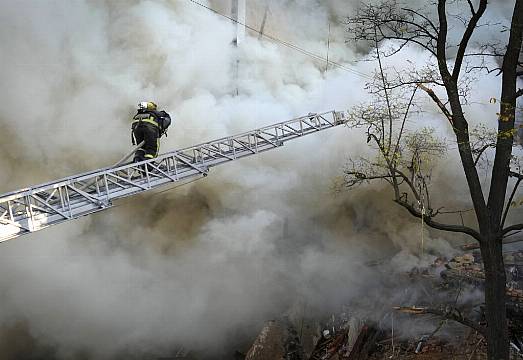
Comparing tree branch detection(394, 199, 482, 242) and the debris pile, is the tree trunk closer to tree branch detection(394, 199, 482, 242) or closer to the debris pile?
tree branch detection(394, 199, 482, 242)

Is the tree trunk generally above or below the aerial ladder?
below

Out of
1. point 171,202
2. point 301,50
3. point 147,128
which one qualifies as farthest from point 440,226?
point 301,50

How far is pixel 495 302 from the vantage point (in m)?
6.92

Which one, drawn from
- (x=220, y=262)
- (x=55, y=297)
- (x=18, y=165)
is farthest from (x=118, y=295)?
(x=18, y=165)

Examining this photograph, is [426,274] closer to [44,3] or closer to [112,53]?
[112,53]

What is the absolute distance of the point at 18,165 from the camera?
12.0 metres

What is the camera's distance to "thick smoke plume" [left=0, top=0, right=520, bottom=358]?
12.0m

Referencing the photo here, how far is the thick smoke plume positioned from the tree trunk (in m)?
5.58

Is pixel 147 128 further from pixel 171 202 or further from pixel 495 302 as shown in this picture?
pixel 495 302

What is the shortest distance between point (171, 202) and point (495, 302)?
852 cm

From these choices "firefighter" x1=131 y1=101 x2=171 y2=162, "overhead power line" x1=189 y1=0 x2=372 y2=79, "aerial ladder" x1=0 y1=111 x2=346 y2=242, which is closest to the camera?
"aerial ladder" x1=0 y1=111 x2=346 y2=242

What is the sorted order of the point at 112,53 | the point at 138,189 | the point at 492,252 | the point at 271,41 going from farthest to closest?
the point at 271,41, the point at 112,53, the point at 138,189, the point at 492,252

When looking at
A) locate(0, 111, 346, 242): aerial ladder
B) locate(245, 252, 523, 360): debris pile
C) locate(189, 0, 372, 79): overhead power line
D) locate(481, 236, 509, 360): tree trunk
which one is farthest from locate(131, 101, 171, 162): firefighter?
locate(189, 0, 372, 79): overhead power line

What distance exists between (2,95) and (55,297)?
459 cm
